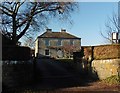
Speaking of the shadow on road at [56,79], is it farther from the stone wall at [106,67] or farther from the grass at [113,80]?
the grass at [113,80]

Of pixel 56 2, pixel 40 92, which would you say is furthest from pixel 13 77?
pixel 56 2

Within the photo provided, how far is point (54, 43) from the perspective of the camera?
233ft

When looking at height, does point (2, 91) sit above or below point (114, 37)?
below

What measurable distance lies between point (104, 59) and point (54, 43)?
164 feet

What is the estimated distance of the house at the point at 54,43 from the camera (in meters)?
68.8

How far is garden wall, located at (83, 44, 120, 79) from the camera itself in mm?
20438

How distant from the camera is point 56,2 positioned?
→ 2880cm

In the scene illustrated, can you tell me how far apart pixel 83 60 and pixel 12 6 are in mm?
8857

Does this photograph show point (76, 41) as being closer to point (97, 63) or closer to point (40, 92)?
point (97, 63)

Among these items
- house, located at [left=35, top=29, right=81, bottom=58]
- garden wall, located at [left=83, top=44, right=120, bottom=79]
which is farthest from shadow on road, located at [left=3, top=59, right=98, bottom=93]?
house, located at [left=35, top=29, right=81, bottom=58]

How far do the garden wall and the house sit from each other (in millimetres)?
44459

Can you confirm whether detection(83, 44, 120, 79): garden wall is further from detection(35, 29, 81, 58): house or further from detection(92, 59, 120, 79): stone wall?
detection(35, 29, 81, 58): house

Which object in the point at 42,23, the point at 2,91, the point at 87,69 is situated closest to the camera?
the point at 2,91

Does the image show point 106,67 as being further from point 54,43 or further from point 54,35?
point 54,43
